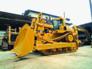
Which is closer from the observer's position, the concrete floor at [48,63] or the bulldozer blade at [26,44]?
the concrete floor at [48,63]

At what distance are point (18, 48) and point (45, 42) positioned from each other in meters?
1.17

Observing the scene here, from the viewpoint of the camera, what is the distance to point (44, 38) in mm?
6598

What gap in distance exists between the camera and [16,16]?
1080 centimetres

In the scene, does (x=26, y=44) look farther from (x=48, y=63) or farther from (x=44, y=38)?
(x=48, y=63)

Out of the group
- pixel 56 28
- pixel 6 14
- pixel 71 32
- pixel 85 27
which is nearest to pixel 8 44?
pixel 6 14

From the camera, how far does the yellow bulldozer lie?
5.78m

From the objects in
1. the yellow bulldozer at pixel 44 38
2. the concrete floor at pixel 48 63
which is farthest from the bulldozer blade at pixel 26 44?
the concrete floor at pixel 48 63

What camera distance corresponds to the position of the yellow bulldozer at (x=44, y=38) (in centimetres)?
578

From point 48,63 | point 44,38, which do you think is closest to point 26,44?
point 44,38

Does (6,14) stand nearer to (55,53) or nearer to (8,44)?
(8,44)

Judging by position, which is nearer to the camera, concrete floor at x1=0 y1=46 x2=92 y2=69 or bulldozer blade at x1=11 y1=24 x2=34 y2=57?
concrete floor at x1=0 y1=46 x2=92 y2=69

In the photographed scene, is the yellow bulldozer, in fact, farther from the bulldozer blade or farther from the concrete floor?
the concrete floor

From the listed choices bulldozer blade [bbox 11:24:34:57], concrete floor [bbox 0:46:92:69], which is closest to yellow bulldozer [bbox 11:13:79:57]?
bulldozer blade [bbox 11:24:34:57]

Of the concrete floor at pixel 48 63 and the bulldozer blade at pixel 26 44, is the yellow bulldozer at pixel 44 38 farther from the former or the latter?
the concrete floor at pixel 48 63
